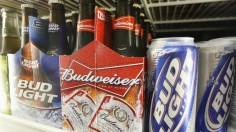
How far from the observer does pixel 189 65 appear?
350 mm

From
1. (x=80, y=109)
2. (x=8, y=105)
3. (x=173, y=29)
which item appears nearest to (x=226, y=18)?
(x=173, y=29)

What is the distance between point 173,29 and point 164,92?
0.92 m

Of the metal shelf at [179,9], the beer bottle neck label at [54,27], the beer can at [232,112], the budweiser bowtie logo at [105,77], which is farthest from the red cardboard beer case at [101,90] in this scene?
the metal shelf at [179,9]

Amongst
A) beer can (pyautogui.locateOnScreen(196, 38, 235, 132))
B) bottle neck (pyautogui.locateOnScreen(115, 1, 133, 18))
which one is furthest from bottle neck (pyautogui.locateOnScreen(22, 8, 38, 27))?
beer can (pyautogui.locateOnScreen(196, 38, 235, 132))

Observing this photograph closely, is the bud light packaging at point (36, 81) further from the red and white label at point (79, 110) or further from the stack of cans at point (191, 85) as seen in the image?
the stack of cans at point (191, 85)

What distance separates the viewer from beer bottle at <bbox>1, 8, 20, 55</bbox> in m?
0.60

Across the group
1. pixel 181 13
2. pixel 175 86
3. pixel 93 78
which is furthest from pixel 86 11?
pixel 181 13

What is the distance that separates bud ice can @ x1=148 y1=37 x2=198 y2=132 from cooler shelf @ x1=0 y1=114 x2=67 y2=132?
0.94ft

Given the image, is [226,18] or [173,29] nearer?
[226,18]

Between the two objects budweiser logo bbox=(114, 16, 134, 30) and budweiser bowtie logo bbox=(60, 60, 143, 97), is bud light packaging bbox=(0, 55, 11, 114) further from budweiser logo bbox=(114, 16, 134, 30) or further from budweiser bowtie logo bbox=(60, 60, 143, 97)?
budweiser logo bbox=(114, 16, 134, 30)

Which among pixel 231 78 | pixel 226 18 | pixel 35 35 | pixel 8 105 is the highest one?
pixel 226 18

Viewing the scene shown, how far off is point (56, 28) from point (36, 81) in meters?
0.17

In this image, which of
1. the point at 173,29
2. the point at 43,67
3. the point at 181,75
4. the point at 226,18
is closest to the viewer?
the point at 181,75

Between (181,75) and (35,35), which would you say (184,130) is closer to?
(181,75)
